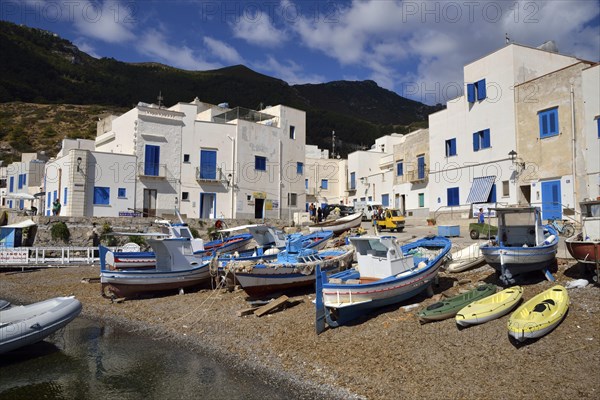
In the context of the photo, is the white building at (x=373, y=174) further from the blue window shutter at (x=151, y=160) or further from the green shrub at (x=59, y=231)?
the green shrub at (x=59, y=231)

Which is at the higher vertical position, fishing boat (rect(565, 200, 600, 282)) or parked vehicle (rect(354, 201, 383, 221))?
parked vehicle (rect(354, 201, 383, 221))

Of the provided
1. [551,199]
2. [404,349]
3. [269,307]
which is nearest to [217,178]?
[269,307]

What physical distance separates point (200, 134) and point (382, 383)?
95.7 ft

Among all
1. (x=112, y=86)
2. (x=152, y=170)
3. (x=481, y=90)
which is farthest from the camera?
(x=112, y=86)

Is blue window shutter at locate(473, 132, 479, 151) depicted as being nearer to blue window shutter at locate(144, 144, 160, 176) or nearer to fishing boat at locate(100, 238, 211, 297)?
fishing boat at locate(100, 238, 211, 297)

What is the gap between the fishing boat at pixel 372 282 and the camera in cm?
1092

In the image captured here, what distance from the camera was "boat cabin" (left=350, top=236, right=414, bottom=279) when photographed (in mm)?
12336

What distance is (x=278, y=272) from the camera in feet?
48.0

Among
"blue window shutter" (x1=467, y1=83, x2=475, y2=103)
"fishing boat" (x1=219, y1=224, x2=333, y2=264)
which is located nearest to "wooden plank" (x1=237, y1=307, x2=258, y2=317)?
"fishing boat" (x1=219, y1=224, x2=333, y2=264)

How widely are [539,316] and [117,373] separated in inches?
A: 360

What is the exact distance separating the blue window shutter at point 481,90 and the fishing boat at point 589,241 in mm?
19081

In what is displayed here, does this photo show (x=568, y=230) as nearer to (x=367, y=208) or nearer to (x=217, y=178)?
(x=367, y=208)

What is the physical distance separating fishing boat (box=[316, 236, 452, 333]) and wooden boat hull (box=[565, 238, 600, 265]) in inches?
134

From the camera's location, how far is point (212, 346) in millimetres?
11133
